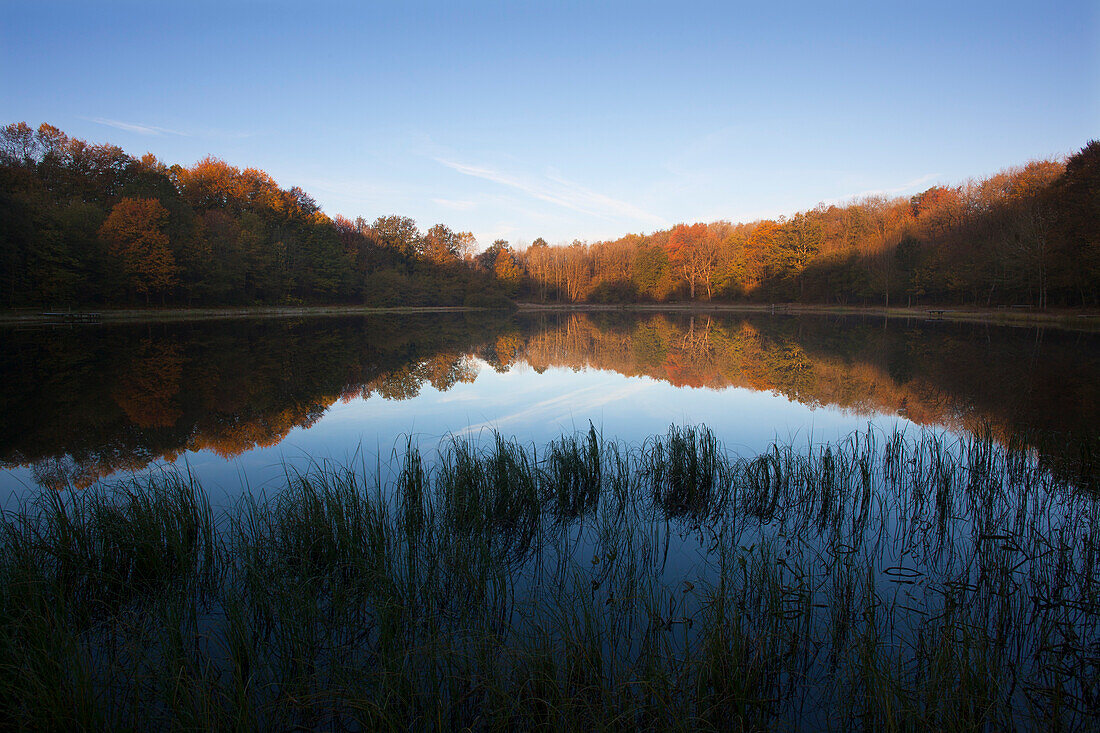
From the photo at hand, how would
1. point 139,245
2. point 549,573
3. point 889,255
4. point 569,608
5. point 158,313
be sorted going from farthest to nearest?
point 889,255 < point 158,313 < point 139,245 < point 549,573 < point 569,608

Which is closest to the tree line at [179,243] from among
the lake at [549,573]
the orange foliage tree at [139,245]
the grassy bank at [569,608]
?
the orange foliage tree at [139,245]

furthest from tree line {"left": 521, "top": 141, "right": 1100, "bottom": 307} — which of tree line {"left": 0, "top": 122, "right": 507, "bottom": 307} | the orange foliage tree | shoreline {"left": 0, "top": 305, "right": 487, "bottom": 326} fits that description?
the orange foliage tree

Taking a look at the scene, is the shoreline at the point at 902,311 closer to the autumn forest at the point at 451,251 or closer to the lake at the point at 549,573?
the autumn forest at the point at 451,251

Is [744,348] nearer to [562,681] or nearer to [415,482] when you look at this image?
[415,482]

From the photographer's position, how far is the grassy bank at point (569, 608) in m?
2.45

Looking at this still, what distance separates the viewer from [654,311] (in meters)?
65.6

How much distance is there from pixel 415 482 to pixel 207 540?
173 centimetres

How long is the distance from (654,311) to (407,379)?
5455cm

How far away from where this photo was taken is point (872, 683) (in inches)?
97.5

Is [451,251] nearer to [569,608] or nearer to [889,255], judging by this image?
[889,255]

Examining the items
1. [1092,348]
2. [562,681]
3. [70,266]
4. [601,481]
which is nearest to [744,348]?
[1092,348]

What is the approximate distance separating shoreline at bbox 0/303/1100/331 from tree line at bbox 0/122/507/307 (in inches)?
69.5

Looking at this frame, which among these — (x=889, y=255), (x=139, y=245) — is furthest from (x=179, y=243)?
(x=889, y=255)

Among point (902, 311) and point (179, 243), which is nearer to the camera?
point (179, 243)
